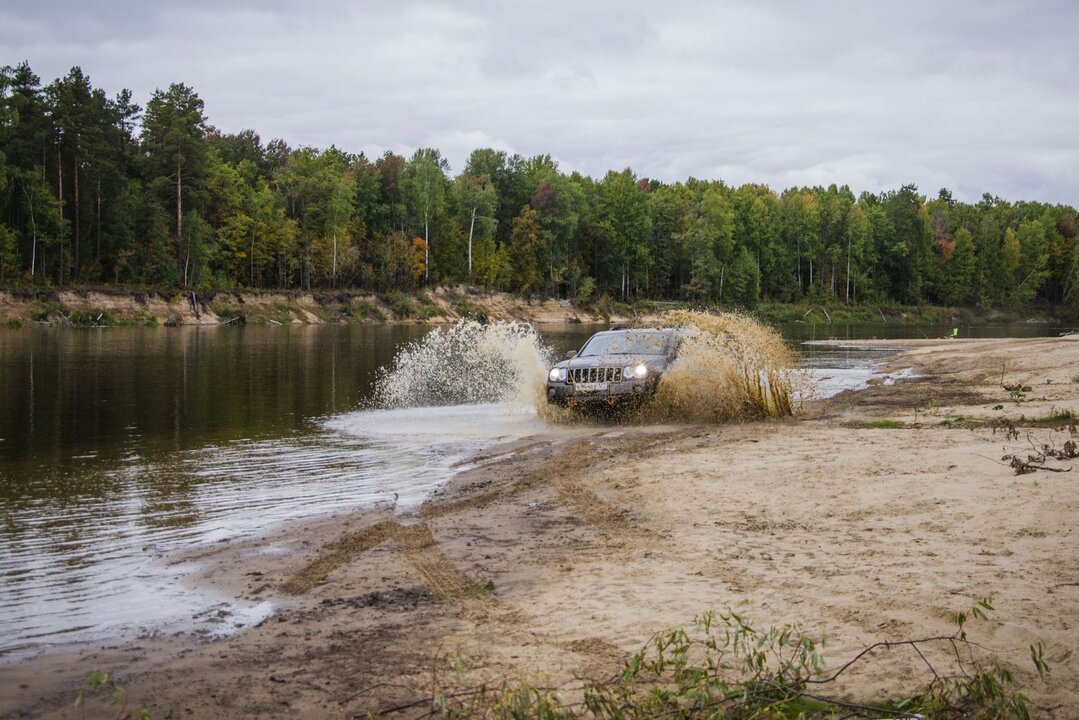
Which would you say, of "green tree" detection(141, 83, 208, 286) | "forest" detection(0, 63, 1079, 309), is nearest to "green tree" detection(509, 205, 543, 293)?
"forest" detection(0, 63, 1079, 309)

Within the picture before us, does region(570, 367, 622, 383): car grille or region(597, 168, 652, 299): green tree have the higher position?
region(597, 168, 652, 299): green tree

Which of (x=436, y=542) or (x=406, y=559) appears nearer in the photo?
(x=406, y=559)

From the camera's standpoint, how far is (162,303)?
69.3 m

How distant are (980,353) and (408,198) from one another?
76.5 metres

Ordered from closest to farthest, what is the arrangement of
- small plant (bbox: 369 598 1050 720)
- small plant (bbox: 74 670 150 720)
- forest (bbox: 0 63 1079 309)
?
1. small plant (bbox: 369 598 1050 720)
2. small plant (bbox: 74 670 150 720)
3. forest (bbox: 0 63 1079 309)

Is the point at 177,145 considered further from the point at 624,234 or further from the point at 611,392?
the point at 611,392

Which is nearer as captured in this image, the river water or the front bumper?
the river water

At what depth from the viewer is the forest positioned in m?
74.6

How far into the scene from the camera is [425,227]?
100938mm

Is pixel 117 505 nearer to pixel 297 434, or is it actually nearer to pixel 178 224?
pixel 297 434

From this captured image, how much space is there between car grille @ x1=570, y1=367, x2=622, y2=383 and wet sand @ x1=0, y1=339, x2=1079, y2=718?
5042mm

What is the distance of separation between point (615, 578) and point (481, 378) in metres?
21.0

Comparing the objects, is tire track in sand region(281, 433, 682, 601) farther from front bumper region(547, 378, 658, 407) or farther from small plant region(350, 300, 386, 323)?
small plant region(350, 300, 386, 323)

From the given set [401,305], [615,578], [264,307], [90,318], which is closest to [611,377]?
[615,578]
